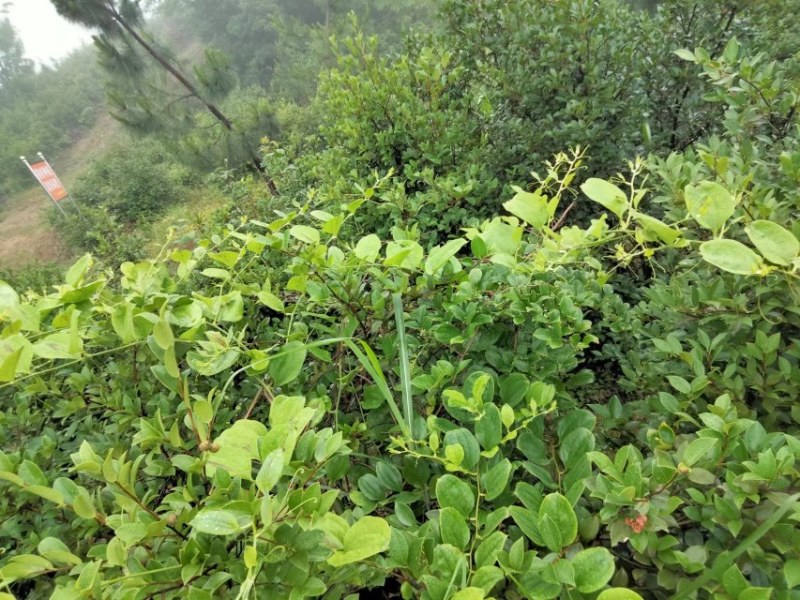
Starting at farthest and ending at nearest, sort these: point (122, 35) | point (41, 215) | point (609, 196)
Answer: point (41, 215)
point (122, 35)
point (609, 196)

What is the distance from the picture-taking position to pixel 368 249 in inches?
27.3

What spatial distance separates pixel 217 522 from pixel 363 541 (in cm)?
13

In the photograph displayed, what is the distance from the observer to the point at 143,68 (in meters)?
7.21

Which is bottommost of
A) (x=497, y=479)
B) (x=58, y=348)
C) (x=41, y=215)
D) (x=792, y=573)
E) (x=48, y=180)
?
(x=792, y=573)

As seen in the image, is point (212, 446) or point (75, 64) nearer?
point (212, 446)

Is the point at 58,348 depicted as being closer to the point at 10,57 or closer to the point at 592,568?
the point at 592,568

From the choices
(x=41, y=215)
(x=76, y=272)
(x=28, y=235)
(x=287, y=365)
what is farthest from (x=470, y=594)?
(x=28, y=235)

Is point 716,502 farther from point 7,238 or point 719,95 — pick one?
point 7,238

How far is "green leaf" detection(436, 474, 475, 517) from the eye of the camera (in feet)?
1.53

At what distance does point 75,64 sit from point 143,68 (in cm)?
2235

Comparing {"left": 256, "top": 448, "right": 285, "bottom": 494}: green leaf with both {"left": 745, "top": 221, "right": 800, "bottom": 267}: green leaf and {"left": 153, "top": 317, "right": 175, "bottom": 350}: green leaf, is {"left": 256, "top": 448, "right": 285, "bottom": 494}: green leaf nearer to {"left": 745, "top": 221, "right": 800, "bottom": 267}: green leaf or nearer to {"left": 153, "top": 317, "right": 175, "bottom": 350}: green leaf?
{"left": 153, "top": 317, "right": 175, "bottom": 350}: green leaf

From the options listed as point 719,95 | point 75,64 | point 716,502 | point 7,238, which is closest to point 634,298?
point 719,95

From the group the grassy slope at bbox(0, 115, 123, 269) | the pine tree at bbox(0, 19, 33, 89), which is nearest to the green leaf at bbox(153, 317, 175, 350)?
the grassy slope at bbox(0, 115, 123, 269)

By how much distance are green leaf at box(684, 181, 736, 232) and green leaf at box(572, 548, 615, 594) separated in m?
0.37
